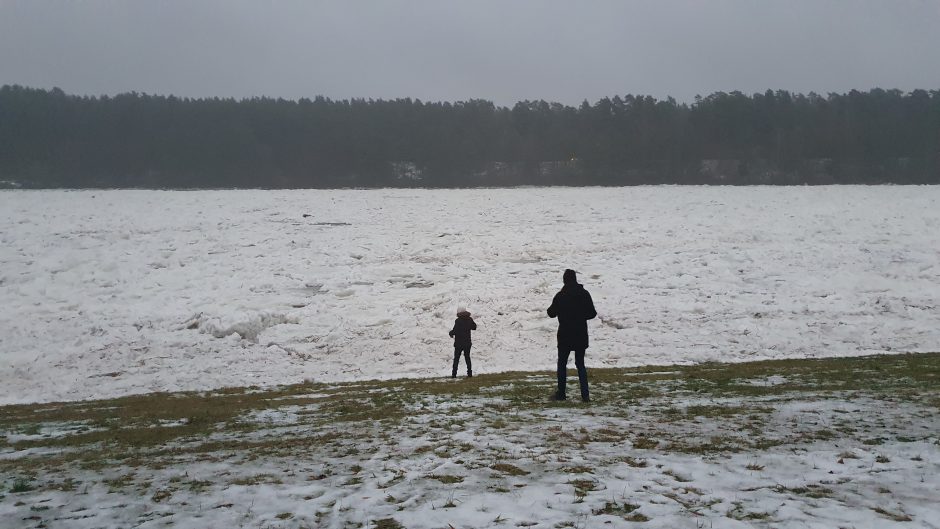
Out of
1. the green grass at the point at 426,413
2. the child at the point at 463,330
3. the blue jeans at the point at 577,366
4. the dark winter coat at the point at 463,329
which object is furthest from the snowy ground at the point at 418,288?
the blue jeans at the point at 577,366

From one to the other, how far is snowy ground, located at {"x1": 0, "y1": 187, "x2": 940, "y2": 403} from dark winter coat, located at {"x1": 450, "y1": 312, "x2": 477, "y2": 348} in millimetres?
2340

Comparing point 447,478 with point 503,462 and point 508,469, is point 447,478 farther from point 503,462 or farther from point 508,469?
point 503,462

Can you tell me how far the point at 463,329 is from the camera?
16.6 meters

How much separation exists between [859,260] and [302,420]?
28706 mm

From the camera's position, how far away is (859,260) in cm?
2819

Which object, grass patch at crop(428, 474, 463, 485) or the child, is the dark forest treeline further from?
grass patch at crop(428, 474, 463, 485)

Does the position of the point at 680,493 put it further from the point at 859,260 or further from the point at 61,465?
the point at 859,260

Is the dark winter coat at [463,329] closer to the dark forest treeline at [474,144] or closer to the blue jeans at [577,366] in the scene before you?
the blue jeans at [577,366]

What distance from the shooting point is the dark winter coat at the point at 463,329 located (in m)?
16.6

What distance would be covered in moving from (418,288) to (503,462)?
19.5m

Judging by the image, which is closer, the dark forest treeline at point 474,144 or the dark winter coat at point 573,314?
the dark winter coat at point 573,314

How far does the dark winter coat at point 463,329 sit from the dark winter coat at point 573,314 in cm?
616

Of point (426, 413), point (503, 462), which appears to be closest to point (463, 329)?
→ point (426, 413)

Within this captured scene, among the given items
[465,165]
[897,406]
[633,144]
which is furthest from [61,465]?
[633,144]
